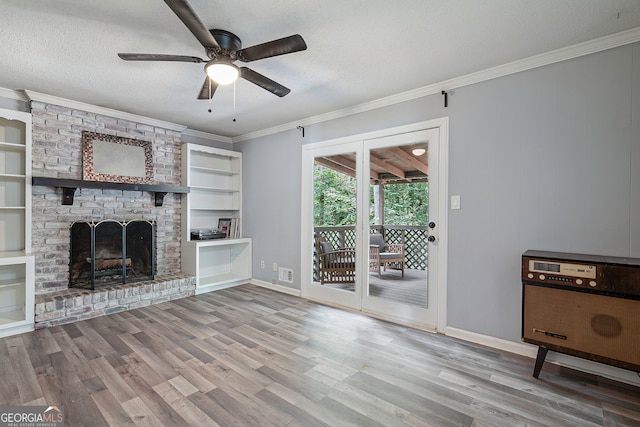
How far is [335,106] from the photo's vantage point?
353cm

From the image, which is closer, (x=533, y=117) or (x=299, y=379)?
(x=299, y=379)

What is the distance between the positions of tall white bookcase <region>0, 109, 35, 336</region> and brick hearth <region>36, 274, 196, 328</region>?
0.29 metres

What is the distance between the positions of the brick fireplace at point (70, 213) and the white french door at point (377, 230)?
1931 millimetres

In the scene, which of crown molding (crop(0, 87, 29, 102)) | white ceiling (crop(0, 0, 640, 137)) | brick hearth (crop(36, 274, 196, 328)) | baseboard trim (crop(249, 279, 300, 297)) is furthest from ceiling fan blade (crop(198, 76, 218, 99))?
baseboard trim (crop(249, 279, 300, 297))

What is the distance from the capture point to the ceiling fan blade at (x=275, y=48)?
1.76m

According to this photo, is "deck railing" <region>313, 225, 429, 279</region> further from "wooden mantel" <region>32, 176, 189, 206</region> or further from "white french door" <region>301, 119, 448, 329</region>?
"wooden mantel" <region>32, 176, 189, 206</region>

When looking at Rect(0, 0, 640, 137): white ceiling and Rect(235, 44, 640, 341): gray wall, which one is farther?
Rect(235, 44, 640, 341): gray wall

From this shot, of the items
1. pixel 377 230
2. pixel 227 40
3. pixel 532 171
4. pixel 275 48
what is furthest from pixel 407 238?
pixel 227 40

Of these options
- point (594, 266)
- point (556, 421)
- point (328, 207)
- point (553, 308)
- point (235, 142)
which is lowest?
point (556, 421)

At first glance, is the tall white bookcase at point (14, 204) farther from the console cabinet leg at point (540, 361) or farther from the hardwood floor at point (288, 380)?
the console cabinet leg at point (540, 361)

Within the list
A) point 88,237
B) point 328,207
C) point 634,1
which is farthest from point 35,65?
point 634,1

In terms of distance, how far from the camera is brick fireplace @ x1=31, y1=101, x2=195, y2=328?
3.20m

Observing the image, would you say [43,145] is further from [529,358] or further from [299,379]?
[529,358]

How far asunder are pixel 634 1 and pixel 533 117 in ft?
2.68
